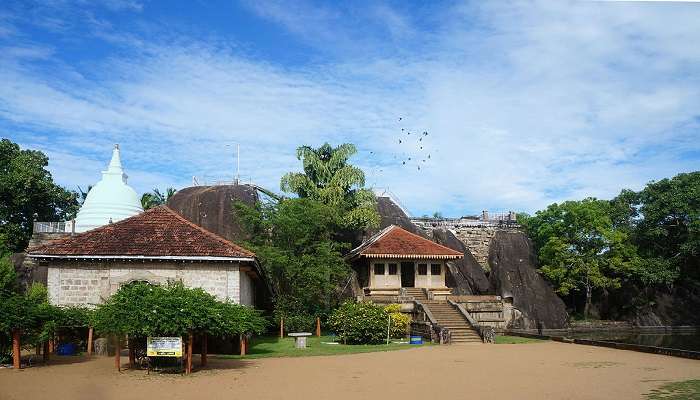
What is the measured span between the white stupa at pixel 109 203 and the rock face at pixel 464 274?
1938 cm

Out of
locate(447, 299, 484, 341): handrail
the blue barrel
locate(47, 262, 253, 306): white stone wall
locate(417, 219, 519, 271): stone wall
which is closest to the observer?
the blue barrel

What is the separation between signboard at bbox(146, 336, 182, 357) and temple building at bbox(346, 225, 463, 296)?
17498mm

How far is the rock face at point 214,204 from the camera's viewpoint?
1328 inches

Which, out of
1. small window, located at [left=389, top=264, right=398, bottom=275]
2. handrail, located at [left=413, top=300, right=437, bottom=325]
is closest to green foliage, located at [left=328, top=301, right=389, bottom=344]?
handrail, located at [left=413, top=300, right=437, bottom=325]

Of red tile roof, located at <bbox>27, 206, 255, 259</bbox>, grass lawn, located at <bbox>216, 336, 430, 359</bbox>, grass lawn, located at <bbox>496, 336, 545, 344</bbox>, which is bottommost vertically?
grass lawn, located at <bbox>496, 336, 545, 344</bbox>

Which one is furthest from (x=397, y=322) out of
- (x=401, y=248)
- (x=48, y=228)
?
(x=48, y=228)

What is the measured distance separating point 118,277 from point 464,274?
24.0 m

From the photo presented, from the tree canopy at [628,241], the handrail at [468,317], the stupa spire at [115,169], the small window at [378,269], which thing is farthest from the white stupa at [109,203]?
the tree canopy at [628,241]

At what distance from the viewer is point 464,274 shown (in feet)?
122

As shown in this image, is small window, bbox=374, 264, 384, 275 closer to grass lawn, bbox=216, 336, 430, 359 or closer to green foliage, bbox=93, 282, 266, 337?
grass lawn, bbox=216, 336, 430, 359

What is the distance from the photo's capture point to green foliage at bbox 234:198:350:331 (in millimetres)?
25016

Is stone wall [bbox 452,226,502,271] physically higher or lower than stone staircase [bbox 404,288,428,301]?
higher

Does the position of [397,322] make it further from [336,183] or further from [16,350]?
[16,350]

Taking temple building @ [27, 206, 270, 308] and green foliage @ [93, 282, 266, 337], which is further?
temple building @ [27, 206, 270, 308]
